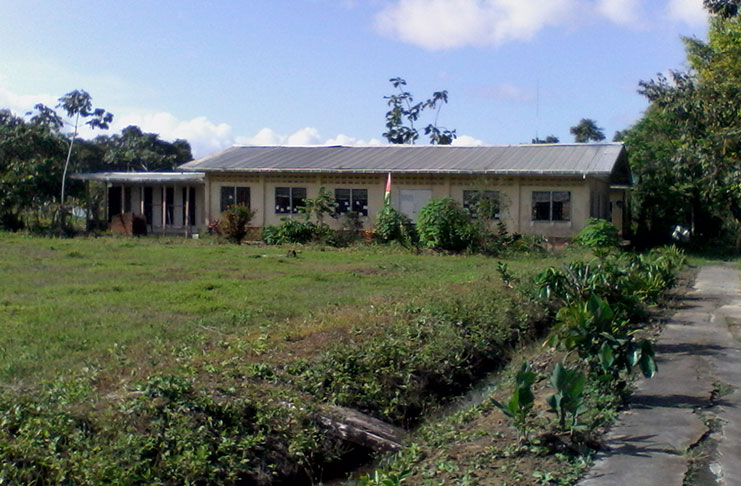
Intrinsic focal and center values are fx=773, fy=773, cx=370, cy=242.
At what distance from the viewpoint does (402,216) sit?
25.0 m

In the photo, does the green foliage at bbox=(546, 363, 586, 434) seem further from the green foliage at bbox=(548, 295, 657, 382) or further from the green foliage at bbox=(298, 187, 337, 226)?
the green foliage at bbox=(298, 187, 337, 226)

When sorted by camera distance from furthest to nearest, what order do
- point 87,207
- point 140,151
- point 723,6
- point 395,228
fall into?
point 140,151, point 87,207, point 395,228, point 723,6

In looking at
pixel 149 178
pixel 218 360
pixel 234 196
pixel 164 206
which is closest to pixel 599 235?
pixel 234 196

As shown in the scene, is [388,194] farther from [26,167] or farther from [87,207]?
[26,167]

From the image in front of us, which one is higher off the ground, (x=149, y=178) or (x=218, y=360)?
(x=149, y=178)

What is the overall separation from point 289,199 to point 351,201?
236 centimetres

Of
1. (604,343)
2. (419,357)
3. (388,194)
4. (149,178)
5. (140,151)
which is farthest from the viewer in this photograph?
(140,151)

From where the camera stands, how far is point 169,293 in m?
12.8

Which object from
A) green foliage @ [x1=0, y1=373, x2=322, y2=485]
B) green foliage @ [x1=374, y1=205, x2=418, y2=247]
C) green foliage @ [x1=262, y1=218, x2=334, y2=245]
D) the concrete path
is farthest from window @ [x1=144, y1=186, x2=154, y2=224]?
green foliage @ [x1=0, y1=373, x2=322, y2=485]

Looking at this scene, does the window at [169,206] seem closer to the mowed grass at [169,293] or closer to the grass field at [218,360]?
the mowed grass at [169,293]

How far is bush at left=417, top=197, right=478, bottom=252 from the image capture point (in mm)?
22953

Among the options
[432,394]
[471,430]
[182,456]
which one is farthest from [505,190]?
[182,456]

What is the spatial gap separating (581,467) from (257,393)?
9.31 ft

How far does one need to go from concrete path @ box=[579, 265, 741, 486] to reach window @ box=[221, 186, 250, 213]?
1969cm
